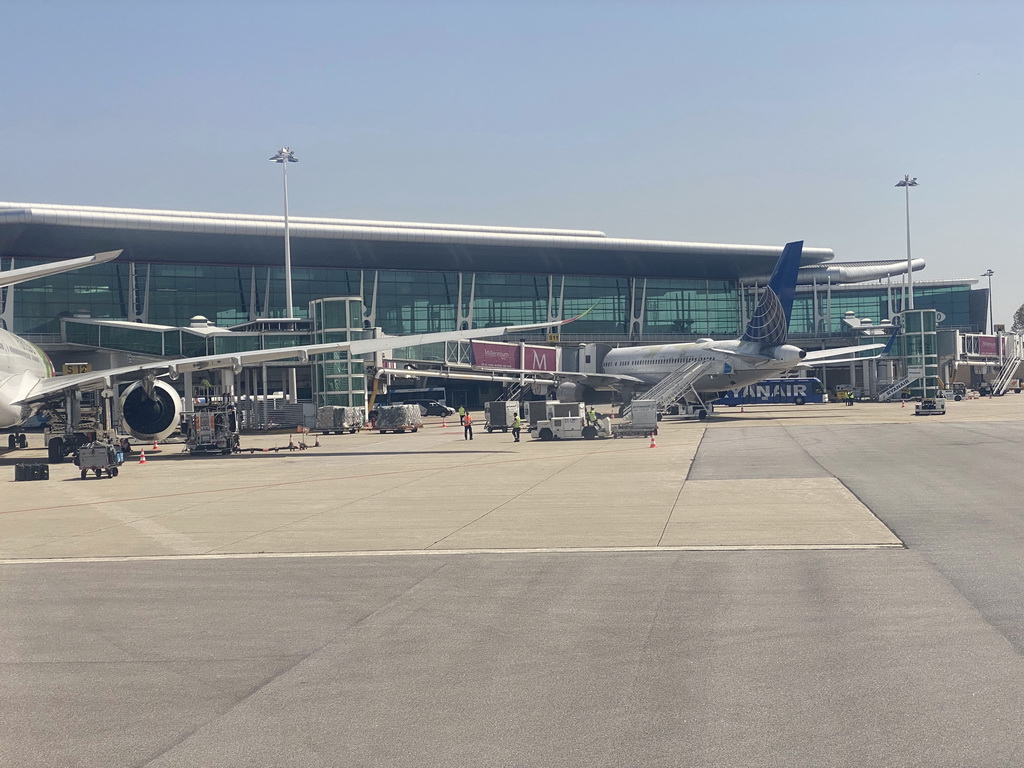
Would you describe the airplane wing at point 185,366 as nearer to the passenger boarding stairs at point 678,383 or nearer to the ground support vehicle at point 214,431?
the ground support vehicle at point 214,431

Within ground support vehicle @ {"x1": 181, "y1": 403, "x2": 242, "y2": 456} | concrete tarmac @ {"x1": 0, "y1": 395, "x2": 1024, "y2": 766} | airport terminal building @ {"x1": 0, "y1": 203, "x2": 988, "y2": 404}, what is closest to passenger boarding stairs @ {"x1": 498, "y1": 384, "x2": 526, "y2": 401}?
airport terminal building @ {"x1": 0, "y1": 203, "x2": 988, "y2": 404}

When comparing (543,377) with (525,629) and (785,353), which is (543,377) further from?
(525,629)

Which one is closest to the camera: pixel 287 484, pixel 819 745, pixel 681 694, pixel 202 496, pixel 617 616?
pixel 819 745

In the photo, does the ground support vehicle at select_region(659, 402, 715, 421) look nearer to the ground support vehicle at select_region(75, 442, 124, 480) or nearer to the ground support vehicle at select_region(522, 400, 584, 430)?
the ground support vehicle at select_region(522, 400, 584, 430)

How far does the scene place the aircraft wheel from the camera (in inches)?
1462

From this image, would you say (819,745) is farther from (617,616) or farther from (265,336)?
(265,336)

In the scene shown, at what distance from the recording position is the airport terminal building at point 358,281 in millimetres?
77312

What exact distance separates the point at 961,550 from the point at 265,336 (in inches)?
2283

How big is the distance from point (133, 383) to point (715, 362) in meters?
36.2

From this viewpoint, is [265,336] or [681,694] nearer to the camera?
[681,694]

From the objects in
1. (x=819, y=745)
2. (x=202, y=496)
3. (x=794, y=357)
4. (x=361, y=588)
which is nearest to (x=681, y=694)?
(x=819, y=745)

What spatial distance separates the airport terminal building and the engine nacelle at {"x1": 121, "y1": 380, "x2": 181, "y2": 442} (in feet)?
80.4

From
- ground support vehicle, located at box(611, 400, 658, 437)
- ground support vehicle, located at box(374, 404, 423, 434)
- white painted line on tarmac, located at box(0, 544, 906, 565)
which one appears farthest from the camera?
ground support vehicle, located at box(374, 404, 423, 434)

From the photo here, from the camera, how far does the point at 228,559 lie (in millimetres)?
15055
